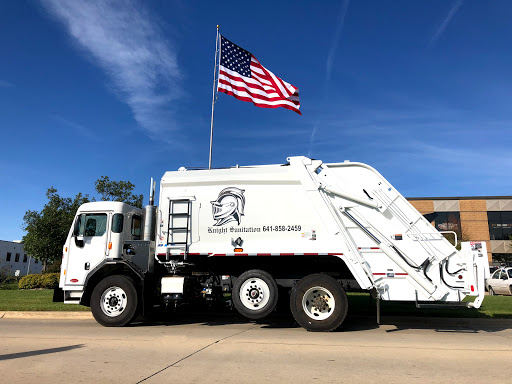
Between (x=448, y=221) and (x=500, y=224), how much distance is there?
6.99m

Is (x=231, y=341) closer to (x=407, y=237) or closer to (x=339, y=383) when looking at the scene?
(x=339, y=383)

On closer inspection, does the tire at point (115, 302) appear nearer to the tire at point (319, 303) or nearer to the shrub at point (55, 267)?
the tire at point (319, 303)

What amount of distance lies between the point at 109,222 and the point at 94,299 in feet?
5.88

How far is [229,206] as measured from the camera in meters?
8.54

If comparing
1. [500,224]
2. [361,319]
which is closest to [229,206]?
[361,319]

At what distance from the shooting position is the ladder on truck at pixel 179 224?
8.58 m

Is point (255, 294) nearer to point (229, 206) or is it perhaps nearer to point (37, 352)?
point (229, 206)

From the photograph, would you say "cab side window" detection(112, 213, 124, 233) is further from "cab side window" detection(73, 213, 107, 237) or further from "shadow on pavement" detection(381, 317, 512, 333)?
"shadow on pavement" detection(381, 317, 512, 333)

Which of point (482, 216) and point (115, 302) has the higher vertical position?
point (482, 216)

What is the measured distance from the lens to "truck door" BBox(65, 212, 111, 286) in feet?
28.8

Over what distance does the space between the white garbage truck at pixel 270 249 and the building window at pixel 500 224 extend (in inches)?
1681

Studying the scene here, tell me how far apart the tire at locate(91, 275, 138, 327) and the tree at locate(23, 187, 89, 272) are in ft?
65.7

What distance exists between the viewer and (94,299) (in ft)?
27.5

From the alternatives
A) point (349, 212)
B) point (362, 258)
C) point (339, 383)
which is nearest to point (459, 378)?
point (339, 383)
